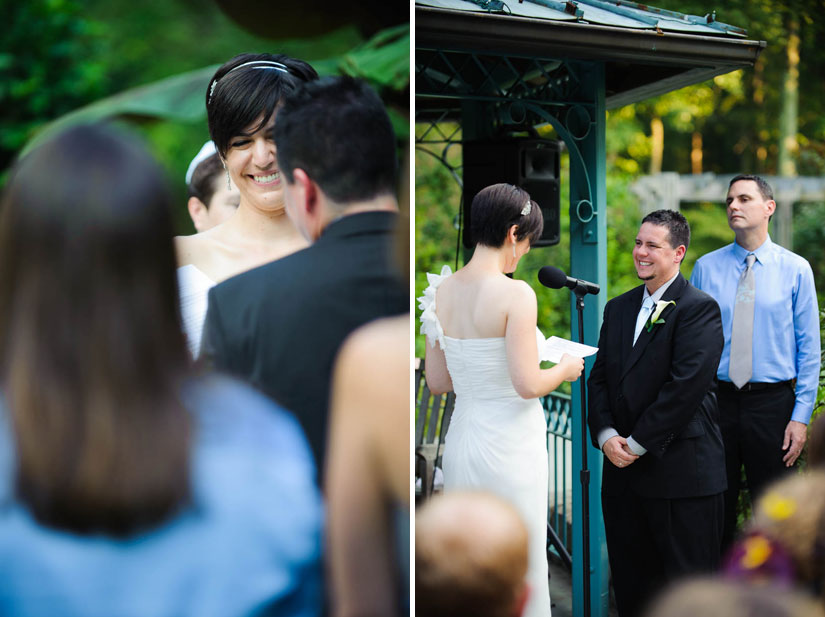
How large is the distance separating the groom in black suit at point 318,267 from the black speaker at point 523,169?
1.42 m

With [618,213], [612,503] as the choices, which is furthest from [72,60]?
[618,213]

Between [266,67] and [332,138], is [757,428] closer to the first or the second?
[332,138]

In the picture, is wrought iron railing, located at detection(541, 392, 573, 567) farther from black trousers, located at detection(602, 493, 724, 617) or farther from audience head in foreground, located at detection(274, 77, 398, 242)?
audience head in foreground, located at detection(274, 77, 398, 242)

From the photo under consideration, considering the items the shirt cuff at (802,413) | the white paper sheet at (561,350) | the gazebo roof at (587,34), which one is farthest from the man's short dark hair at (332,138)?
the shirt cuff at (802,413)

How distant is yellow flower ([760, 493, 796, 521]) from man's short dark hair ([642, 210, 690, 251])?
1.38m

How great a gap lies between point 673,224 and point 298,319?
155 centimetres

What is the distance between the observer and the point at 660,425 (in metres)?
2.69

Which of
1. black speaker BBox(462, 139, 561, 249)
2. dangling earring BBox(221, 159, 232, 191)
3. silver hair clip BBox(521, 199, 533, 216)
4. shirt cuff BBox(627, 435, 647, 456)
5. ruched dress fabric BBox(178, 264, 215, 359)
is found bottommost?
shirt cuff BBox(627, 435, 647, 456)

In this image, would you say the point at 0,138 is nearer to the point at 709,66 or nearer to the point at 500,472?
the point at 500,472

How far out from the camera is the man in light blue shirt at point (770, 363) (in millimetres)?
2963

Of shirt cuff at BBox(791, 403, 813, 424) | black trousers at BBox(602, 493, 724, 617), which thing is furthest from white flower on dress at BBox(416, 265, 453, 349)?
shirt cuff at BBox(791, 403, 813, 424)


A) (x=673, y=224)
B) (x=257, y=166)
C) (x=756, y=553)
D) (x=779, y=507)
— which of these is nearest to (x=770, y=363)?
(x=673, y=224)

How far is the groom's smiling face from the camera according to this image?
9.32 ft

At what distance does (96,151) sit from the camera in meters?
1.66
